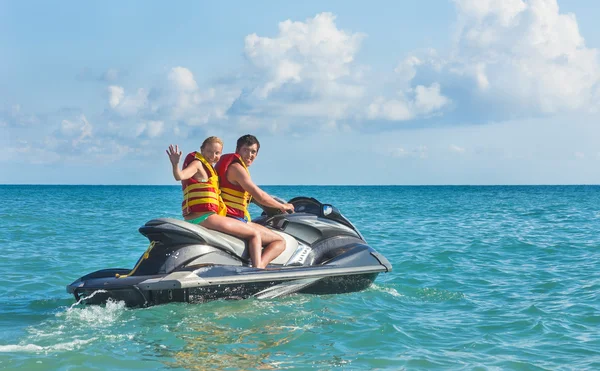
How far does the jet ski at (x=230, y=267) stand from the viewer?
5.78 m

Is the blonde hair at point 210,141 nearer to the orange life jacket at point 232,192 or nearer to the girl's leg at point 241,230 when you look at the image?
the orange life jacket at point 232,192

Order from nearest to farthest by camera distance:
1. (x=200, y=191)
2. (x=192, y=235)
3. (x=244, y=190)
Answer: (x=192, y=235) → (x=200, y=191) → (x=244, y=190)

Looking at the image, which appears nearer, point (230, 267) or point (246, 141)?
point (230, 267)

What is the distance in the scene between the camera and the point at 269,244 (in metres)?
6.56

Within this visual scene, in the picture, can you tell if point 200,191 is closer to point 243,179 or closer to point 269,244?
point 243,179

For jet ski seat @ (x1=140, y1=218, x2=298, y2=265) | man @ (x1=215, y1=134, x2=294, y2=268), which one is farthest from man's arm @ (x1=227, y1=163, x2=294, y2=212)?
jet ski seat @ (x1=140, y1=218, x2=298, y2=265)

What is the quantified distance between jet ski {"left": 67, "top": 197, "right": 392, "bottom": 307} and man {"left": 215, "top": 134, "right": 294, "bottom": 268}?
0.16 m

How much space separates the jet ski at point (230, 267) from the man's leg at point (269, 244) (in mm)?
100

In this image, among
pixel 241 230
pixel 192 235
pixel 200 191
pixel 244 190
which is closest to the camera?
pixel 192 235

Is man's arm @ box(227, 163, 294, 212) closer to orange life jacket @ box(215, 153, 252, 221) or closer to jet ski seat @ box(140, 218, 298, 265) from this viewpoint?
orange life jacket @ box(215, 153, 252, 221)

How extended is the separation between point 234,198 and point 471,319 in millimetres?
2624

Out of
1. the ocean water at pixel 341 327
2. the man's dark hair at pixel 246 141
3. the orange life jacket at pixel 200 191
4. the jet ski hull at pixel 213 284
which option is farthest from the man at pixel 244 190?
the ocean water at pixel 341 327

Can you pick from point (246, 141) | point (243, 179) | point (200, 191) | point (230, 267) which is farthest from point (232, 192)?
point (230, 267)

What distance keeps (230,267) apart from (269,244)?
61 centimetres
